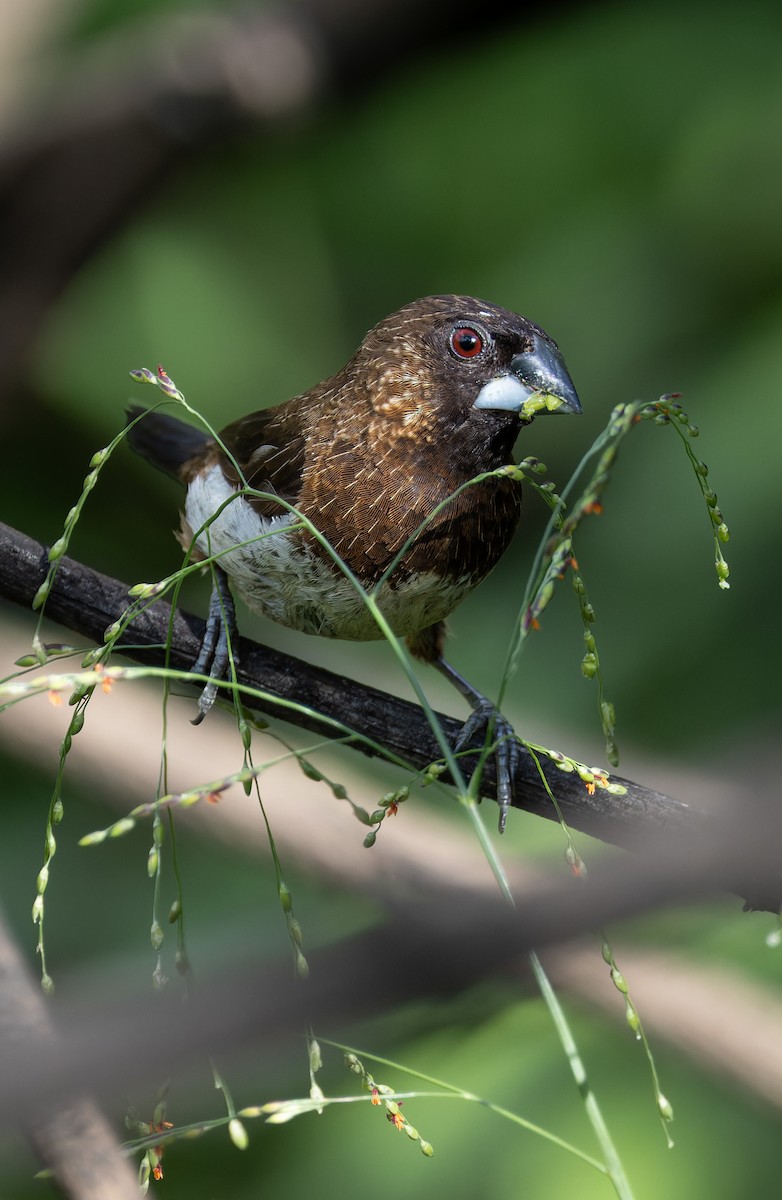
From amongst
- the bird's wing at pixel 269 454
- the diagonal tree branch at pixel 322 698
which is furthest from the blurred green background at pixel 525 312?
the diagonal tree branch at pixel 322 698

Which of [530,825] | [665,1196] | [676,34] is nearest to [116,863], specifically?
[530,825]

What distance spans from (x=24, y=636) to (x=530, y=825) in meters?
1.58

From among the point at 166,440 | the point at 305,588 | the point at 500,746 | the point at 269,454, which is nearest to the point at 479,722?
the point at 500,746

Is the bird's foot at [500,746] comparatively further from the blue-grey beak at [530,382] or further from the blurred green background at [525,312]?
the blurred green background at [525,312]

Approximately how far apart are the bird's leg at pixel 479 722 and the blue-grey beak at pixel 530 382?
1.71ft

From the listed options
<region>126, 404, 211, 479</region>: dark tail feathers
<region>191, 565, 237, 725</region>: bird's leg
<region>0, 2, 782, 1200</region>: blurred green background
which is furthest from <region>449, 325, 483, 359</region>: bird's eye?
<region>0, 2, 782, 1200</region>: blurred green background

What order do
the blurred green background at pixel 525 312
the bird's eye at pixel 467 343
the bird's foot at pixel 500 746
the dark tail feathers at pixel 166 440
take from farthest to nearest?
the blurred green background at pixel 525 312
the dark tail feathers at pixel 166 440
the bird's eye at pixel 467 343
the bird's foot at pixel 500 746

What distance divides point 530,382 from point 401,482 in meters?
0.27

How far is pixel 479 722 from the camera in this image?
2303 millimetres

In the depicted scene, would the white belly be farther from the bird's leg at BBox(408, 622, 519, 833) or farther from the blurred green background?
the blurred green background

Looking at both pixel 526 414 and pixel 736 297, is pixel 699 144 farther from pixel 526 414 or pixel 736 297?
pixel 526 414

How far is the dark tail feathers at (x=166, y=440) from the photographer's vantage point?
265cm

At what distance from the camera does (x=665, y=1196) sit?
2.89 m

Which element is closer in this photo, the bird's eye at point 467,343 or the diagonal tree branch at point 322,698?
the diagonal tree branch at point 322,698
